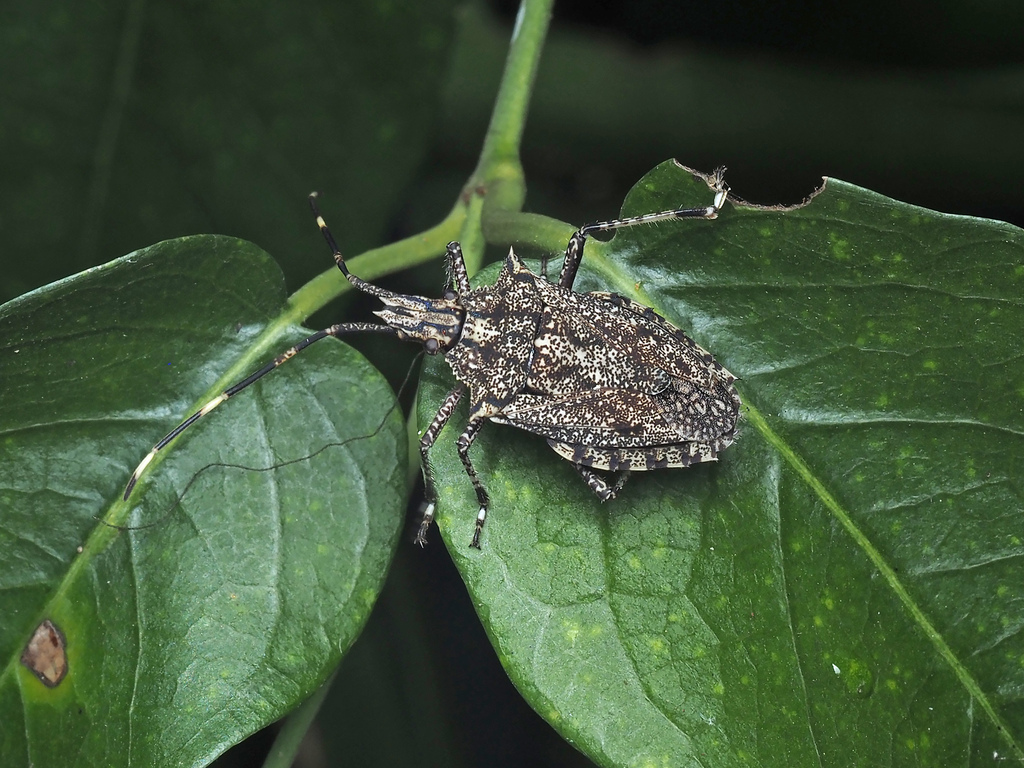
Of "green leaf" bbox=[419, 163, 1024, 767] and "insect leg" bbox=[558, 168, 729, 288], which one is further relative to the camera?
"insect leg" bbox=[558, 168, 729, 288]

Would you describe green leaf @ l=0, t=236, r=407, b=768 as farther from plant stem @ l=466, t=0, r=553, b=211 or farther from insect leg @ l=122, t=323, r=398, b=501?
plant stem @ l=466, t=0, r=553, b=211

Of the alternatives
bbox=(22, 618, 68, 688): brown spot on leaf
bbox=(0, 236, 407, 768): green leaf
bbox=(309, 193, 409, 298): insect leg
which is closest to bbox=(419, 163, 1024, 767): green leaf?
bbox=(0, 236, 407, 768): green leaf

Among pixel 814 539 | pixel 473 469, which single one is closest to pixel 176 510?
pixel 473 469

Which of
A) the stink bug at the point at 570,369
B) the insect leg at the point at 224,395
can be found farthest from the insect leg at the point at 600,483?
the insect leg at the point at 224,395

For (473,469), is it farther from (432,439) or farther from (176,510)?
(176,510)

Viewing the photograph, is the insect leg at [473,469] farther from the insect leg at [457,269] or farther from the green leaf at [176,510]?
the insect leg at [457,269]

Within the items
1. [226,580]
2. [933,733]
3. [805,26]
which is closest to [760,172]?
[805,26]
